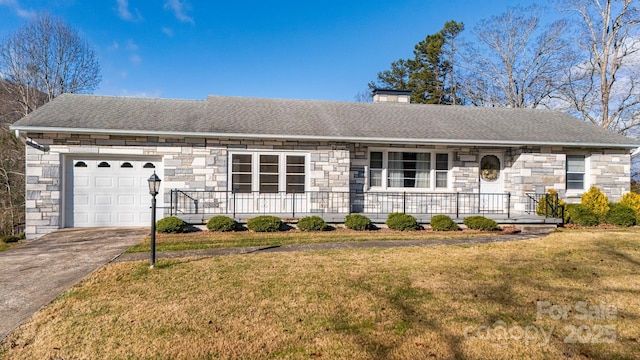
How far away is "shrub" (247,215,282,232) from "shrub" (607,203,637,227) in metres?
10.5

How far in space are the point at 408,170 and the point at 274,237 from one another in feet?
18.0

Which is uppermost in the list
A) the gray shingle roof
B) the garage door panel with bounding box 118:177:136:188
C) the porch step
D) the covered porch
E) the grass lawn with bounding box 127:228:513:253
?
the gray shingle roof

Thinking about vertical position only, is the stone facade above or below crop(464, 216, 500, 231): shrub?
above

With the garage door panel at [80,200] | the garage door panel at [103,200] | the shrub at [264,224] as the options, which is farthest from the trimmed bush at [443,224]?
the garage door panel at [80,200]

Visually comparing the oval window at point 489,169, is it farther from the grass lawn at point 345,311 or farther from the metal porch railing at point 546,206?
the grass lawn at point 345,311

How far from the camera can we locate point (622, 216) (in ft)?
35.3

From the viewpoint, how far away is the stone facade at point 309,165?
9531 mm

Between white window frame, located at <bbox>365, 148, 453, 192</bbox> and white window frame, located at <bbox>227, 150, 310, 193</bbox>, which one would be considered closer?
white window frame, located at <bbox>227, 150, 310, 193</bbox>

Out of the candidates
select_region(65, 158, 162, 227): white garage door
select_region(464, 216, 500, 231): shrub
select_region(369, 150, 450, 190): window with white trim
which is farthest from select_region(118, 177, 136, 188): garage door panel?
select_region(464, 216, 500, 231): shrub

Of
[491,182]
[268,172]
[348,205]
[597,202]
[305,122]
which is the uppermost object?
[305,122]

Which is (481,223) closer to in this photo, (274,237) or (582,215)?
(582,215)

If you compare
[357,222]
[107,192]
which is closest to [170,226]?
[107,192]

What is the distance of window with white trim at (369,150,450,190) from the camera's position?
37.9 feet

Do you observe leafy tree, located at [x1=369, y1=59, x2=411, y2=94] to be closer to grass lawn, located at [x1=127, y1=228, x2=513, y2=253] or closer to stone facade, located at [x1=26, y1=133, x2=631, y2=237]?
stone facade, located at [x1=26, y1=133, x2=631, y2=237]
